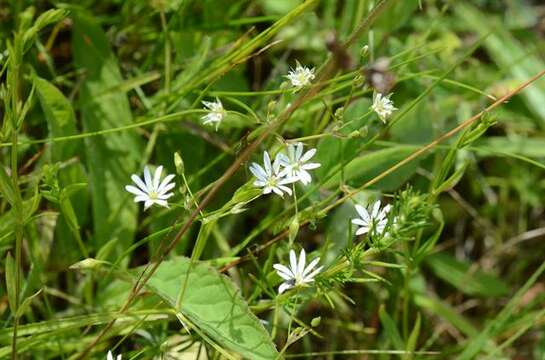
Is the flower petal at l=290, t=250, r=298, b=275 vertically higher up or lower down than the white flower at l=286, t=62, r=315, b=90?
lower down

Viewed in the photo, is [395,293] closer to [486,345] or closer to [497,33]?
[486,345]

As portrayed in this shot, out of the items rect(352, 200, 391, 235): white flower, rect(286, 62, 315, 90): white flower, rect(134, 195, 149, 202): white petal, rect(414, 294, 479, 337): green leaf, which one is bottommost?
rect(414, 294, 479, 337): green leaf

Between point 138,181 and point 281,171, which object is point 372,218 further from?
point 138,181

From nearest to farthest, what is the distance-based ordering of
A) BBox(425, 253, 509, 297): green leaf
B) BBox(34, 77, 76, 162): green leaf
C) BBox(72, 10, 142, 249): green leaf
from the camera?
1. BBox(34, 77, 76, 162): green leaf
2. BBox(72, 10, 142, 249): green leaf
3. BBox(425, 253, 509, 297): green leaf

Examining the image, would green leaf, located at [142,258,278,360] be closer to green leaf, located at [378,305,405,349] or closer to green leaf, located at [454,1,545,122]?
green leaf, located at [378,305,405,349]

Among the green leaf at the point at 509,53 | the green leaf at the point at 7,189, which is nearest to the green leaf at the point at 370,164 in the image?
the green leaf at the point at 7,189

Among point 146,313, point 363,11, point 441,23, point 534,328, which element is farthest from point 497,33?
point 146,313

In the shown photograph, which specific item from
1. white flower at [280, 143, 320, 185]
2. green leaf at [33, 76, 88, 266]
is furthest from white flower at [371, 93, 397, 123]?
green leaf at [33, 76, 88, 266]

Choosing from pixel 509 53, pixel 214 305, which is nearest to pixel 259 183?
pixel 214 305
